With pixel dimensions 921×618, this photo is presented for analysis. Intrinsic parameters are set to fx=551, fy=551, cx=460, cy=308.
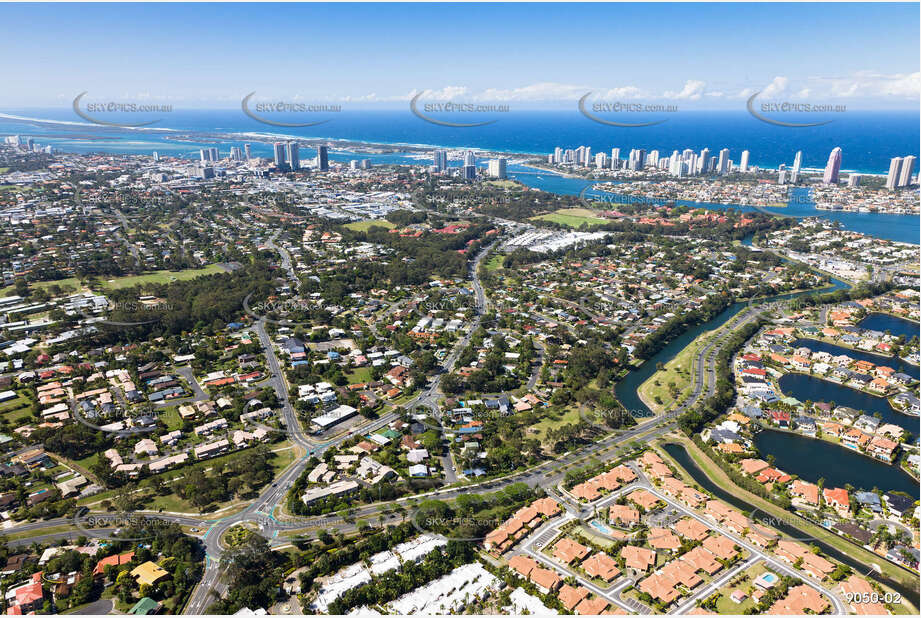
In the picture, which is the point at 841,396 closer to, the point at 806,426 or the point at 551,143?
the point at 806,426

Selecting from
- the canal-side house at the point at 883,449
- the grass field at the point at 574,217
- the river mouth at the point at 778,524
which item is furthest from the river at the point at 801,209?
the river mouth at the point at 778,524

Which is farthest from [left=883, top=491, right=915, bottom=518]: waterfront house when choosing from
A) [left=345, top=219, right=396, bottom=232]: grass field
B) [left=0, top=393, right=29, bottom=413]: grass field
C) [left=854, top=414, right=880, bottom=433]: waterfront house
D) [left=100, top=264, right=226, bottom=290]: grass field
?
[left=345, top=219, right=396, bottom=232]: grass field

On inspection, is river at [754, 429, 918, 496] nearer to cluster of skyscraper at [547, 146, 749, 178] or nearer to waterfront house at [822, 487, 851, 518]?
waterfront house at [822, 487, 851, 518]

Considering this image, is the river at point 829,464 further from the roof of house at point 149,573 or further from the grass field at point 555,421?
the roof of house at point 149,573

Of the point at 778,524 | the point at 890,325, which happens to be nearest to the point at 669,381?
the point at 778,524

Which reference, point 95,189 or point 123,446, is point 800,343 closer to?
point 123,446

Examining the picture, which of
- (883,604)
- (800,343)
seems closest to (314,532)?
(883,604)
